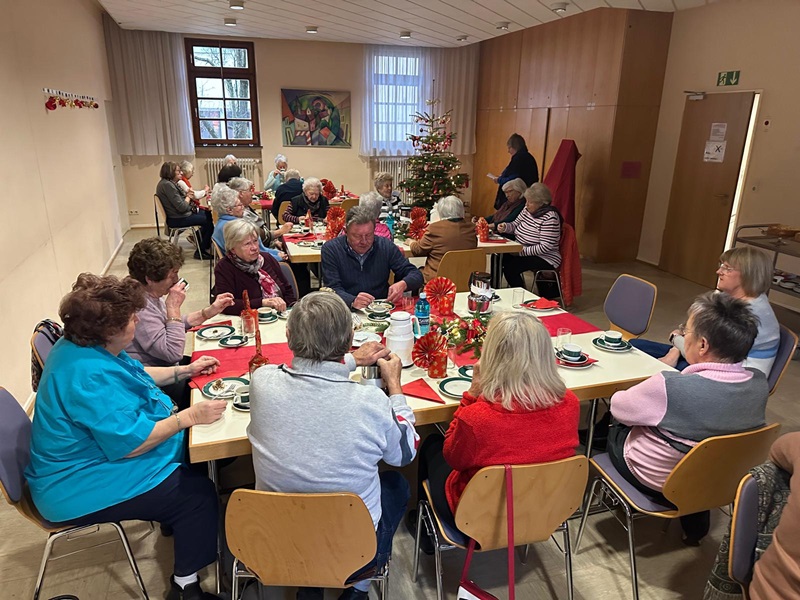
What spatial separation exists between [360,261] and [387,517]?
1900mm

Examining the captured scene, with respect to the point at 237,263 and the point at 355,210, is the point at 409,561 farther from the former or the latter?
the point at 355,210

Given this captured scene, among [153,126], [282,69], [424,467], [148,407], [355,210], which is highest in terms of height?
[282,69]

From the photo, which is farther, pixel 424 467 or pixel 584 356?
pixel 584 356

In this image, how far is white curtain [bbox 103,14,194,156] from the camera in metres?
8.28

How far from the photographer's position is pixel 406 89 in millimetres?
9805

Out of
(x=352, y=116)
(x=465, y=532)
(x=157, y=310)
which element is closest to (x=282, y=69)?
(x=352, y=116)

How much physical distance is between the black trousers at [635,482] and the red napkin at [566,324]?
2.01 ft

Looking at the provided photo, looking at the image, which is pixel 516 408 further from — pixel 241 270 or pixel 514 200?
pixel 514 200

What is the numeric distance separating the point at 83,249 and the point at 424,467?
4774 mm

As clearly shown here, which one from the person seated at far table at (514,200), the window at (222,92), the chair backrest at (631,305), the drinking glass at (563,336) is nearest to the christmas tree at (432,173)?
the person seated at far table at (514,200)

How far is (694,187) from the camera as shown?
6.39 m

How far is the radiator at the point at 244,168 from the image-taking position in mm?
9188

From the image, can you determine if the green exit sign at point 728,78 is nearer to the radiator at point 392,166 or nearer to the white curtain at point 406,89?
the white curtain at point 406,89

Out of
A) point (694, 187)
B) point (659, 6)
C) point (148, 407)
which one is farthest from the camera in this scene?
point (694, 187)
